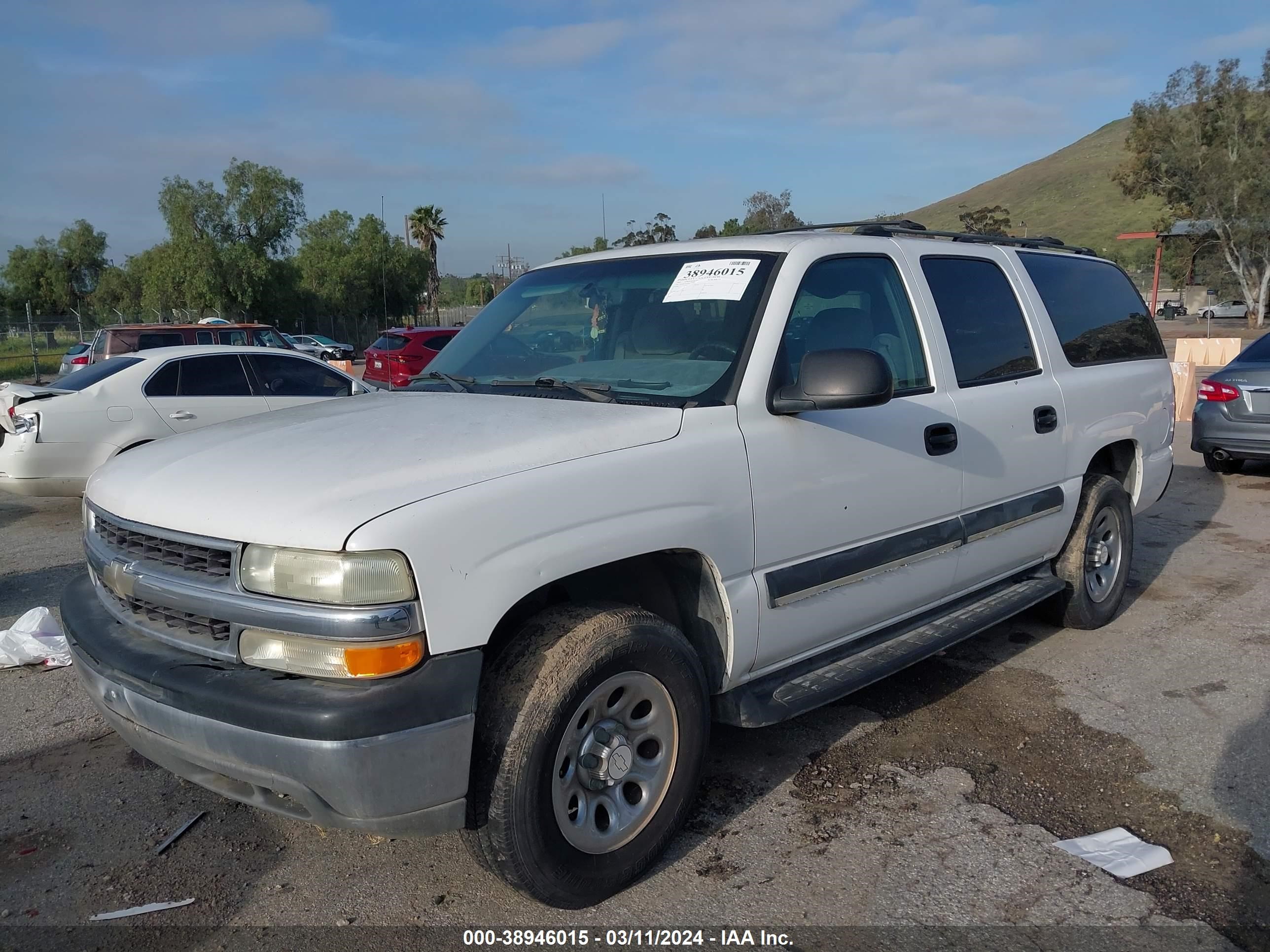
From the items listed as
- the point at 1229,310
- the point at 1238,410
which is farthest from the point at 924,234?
the point at 1229,310

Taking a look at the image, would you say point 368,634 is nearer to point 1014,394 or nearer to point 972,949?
point 972,949

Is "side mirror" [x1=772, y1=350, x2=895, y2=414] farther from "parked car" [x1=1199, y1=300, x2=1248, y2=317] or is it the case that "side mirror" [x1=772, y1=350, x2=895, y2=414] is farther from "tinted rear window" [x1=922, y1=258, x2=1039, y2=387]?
"parked car" [x1=1199, y1=300, x2=1248, y2=317]

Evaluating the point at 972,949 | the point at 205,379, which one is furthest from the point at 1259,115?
the point at 972,949

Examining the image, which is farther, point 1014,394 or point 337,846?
point 1014,394

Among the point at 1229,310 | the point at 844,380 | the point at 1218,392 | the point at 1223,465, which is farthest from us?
the point at 1229,310

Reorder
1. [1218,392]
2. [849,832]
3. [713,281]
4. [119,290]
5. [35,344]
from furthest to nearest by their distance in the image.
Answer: [119,290] → [35,344] → [1218,392] → [713,281] → [849,832]

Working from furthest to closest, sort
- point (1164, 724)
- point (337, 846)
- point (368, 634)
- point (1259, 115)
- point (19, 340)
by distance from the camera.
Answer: point (1259, 115) → point (19, 340) → point (1164, 724) → point (337, 846) → point (368, 634)

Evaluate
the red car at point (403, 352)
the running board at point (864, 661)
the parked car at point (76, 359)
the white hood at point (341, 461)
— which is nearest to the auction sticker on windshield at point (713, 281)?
the white hood at point (341, 461)

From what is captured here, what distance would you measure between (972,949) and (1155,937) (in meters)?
0.52

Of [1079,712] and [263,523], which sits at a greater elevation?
[263,523]

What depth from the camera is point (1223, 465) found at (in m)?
10.1

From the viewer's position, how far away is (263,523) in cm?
245

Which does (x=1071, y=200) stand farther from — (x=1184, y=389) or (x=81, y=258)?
(x=1184, y=389)

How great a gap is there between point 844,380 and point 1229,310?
73.3 meters
